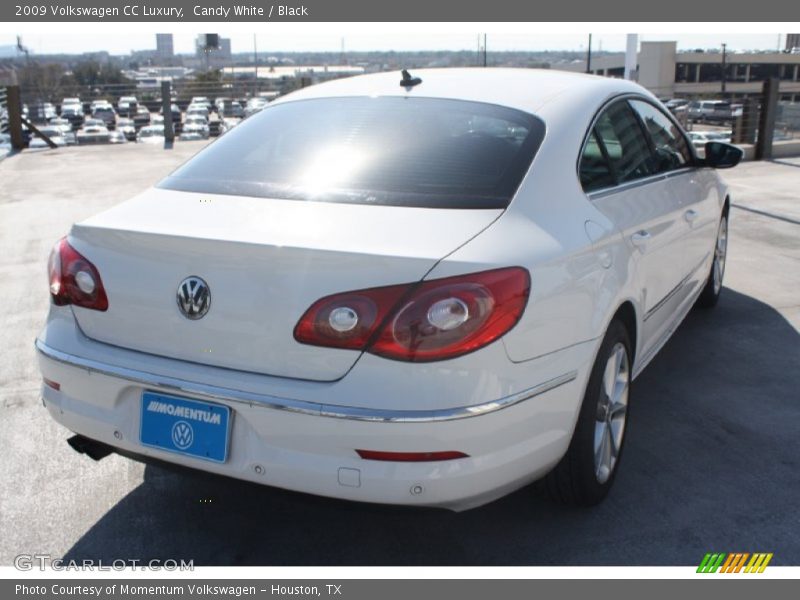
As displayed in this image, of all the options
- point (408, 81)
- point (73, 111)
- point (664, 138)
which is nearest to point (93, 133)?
point (73, 111)

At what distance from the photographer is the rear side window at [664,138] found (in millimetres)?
4207

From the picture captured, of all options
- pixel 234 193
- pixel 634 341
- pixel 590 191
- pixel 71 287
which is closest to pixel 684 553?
pixel 634 341

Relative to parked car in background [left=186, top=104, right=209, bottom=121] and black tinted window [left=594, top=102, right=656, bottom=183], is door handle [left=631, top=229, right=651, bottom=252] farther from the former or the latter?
parked car in background [left=186, top=104, right=209, bottom=121]

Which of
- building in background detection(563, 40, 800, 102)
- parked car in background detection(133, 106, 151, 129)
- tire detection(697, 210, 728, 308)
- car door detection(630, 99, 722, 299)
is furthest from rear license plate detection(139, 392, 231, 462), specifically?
building in background detection(563, 40, 800, 102)

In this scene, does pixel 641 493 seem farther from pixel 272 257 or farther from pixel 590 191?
pixel 272 257

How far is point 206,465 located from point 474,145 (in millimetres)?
1447

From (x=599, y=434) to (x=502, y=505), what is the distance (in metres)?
0.45

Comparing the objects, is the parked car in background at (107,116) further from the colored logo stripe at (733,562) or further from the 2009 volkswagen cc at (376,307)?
the colored logo stripe at (733,562)

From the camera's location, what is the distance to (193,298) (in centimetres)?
262

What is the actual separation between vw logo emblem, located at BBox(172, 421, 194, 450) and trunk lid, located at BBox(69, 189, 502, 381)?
0.67ft

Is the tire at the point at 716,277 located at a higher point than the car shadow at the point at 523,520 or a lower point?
higher

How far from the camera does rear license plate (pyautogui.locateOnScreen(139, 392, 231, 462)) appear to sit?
2574 millimetres

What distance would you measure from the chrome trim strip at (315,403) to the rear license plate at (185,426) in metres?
0.05

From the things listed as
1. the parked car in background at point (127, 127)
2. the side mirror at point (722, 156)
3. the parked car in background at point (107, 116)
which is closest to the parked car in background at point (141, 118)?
the parked car in background at point (127, 127)
